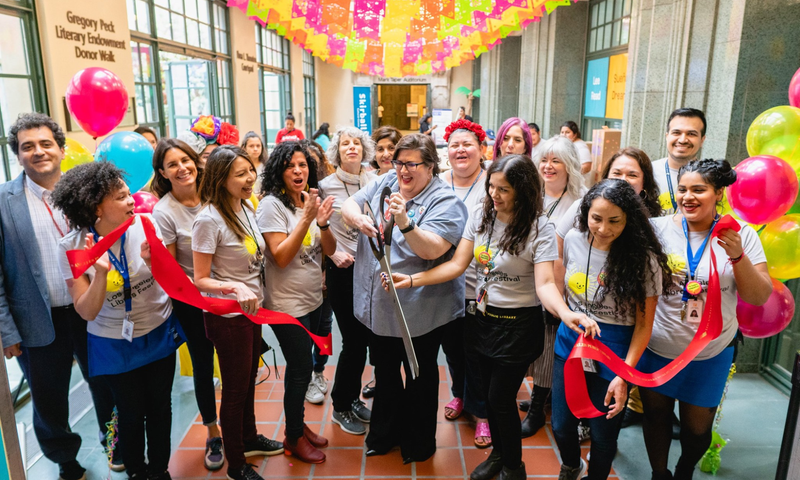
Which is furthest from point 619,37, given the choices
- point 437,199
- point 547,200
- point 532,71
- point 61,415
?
point 61,415

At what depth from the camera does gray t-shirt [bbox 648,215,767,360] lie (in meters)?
1.98

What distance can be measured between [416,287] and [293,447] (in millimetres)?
1082

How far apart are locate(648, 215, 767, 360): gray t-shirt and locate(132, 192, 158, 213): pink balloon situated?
232 centimetres

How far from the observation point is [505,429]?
7.43 ft

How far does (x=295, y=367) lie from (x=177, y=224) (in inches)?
33.8

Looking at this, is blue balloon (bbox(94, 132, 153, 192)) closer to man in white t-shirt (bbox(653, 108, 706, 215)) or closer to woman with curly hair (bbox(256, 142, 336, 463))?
woman with curly hair (bbox(256, 142, 336, 463))

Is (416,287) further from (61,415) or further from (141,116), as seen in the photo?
(141,116)

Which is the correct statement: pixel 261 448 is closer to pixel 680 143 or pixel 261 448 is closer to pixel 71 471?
pixel 71 471

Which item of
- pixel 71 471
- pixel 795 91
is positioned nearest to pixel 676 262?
pixel 795 91

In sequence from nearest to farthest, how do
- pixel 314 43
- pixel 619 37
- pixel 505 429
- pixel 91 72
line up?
1. pixel 505 429
2. pixel 91 72
3. pixel 619 37
4. pixel 314 43

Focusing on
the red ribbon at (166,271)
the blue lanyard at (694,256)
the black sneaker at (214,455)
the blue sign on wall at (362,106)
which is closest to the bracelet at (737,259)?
the blue lanyard at (694,256)

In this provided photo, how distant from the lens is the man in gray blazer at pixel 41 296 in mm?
2205

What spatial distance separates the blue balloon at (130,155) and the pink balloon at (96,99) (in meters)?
0.22

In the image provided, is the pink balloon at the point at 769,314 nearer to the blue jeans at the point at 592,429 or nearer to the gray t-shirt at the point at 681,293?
the gray t-shirt at the point at 681,293
